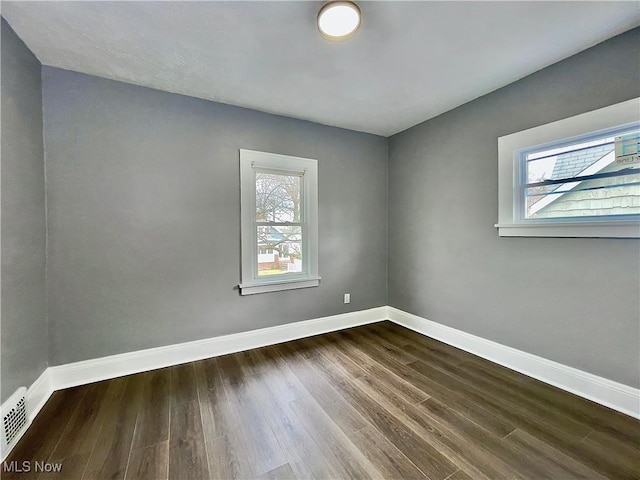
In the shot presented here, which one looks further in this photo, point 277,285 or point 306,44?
point 277,285

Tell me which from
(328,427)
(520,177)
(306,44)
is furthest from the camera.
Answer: (520,177)

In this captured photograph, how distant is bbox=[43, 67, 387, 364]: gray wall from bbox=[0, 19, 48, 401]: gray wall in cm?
10

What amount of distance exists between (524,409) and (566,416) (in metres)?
0.24

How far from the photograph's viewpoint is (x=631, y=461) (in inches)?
57.4

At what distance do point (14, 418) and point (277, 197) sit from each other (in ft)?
8.41

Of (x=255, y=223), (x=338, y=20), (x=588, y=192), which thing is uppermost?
(x=338, y=20)

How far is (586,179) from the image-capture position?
6.67 ft

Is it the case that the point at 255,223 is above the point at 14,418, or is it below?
above

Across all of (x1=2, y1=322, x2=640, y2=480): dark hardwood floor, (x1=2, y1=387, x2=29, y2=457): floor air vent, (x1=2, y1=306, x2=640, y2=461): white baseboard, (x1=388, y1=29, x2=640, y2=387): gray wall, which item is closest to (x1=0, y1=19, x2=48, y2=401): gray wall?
(x1=2, y1=387, x2=29, y2=457): floor air vent

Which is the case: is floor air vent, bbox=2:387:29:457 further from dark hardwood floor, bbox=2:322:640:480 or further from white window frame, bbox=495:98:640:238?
white window frame, bbox=495:98:640:238

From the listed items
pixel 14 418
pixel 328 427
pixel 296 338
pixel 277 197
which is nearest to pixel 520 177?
pixel 277 197

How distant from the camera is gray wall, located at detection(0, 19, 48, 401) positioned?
1646mm

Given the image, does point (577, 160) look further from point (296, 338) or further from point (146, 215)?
point (146, 215)

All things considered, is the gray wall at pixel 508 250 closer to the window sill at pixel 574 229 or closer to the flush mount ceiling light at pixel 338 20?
the window sill at pixel 574 229
